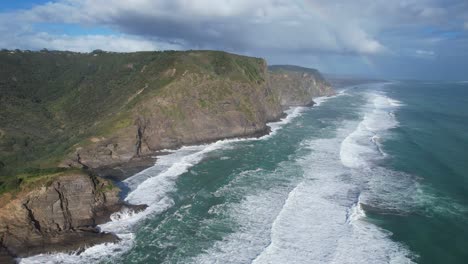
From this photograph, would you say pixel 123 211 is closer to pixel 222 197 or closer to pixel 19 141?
pixel 222 197

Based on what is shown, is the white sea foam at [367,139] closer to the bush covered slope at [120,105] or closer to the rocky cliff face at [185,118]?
the rocky cliff face at [185,118]

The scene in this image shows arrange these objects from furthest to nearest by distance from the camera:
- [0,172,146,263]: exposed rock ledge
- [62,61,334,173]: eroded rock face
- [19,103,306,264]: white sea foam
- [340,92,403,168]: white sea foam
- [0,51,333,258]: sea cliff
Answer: [340,92,403,168]: white sea foam, [62,61,334,173]: eroded rock face, [0,51,333,258]: sea cliff, [0,172,146,263]: exposed rock ledge, [19,103,306,264]: white sea foam

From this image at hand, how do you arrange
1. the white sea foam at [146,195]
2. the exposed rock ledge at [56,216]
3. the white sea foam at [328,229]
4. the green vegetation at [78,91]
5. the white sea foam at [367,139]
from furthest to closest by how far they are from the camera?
the green vegetation at [78,91], the white sea foam at [367,139], the exposed rock ledge at [56,216], the white sea foam at [146,195], the white sea foam at [328,229]

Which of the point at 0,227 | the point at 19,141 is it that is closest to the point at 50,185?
the point at 0,227

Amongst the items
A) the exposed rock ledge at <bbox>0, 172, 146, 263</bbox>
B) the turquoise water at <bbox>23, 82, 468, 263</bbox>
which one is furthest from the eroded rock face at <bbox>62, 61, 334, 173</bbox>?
the exposed rock ledge at <bbox>0, 172, 146, 263</bbox>

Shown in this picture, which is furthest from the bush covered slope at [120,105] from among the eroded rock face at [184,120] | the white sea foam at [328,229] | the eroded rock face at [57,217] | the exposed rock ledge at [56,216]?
the white sea foam at [328,229]

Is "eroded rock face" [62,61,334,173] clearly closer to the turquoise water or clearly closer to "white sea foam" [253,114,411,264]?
the turquoise water
